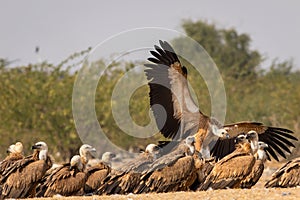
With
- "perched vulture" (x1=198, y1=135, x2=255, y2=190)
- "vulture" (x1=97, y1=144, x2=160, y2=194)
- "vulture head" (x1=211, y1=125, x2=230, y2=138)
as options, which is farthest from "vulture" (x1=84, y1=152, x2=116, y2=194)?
"vulture head" (x1=211, y1=125, x2=230, y2=138)

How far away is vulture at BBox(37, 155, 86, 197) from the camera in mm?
12864

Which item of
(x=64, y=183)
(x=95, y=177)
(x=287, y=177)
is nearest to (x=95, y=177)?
(x=95, y=177)

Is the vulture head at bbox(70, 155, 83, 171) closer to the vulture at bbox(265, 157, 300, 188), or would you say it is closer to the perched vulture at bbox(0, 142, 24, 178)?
the perched vulture at bbox(0, 142, 24, 178)

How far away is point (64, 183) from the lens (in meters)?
12.9

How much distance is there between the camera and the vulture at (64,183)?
42.2ft

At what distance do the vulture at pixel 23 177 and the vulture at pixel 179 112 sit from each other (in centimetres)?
346

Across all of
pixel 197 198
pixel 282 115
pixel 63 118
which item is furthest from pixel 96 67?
pixel 197 198

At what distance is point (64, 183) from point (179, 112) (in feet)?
11.8

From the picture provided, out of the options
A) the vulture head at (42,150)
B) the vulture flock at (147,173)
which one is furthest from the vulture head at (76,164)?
the vulture head at (42,150)

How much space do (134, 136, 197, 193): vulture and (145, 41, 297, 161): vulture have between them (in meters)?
2.48

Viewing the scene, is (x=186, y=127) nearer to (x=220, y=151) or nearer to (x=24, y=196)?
(x=220, y=151)

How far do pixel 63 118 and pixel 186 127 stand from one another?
13.4 meters

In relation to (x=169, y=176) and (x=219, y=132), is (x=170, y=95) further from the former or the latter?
(x=169, y=176)

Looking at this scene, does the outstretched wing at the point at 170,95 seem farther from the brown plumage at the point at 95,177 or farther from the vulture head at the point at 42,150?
the vulture head at the point at 42,150
